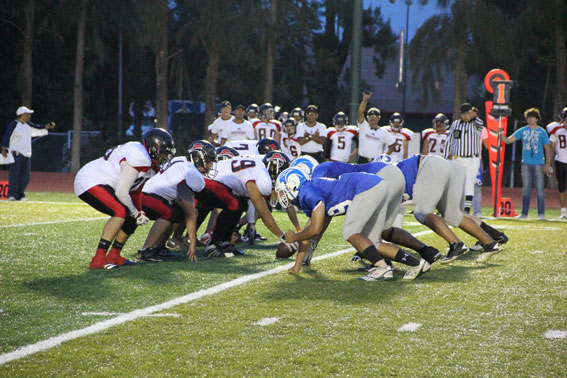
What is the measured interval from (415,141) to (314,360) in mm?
15064

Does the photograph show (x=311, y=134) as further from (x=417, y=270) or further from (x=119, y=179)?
(x=417, y=270)

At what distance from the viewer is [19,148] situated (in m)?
14.6

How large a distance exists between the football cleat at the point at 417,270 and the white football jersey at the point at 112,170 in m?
2.48

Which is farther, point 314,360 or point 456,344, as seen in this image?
point 456,344

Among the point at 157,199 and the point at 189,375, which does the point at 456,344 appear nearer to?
the point at 189,375

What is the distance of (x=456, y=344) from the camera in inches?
171

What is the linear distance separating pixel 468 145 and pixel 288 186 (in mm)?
6637

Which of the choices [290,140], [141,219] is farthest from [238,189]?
[290,140]

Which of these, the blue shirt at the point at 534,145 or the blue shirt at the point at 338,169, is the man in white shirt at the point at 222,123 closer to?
the blue shirt at the point at 534,145

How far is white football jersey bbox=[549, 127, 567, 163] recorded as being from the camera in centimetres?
1349

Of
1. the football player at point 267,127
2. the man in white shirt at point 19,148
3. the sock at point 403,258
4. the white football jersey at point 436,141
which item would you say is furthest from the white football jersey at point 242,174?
the man in white shirt at point 19,148

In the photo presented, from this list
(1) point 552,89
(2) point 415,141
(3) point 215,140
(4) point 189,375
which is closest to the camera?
(4) point 189,375

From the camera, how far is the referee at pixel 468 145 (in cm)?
1191

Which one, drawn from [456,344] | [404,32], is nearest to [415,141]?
[456,344]
